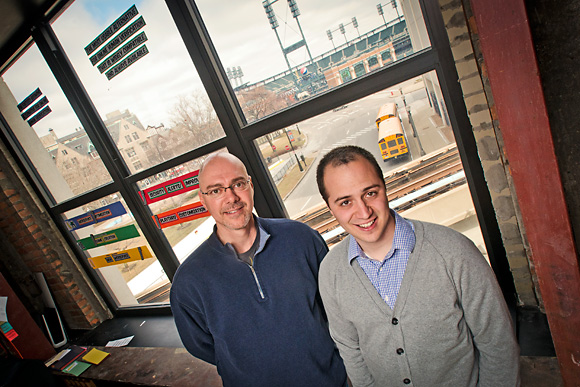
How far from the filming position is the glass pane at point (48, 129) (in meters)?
2.70

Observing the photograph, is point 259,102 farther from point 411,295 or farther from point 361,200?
point 411,295

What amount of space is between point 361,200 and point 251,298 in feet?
2.65

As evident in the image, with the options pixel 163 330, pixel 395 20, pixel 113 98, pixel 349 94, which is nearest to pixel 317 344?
pixel 349 94

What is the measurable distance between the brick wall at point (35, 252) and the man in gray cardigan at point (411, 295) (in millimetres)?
3306

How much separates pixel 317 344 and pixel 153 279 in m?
2.18

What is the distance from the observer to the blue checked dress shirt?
3.40 ft

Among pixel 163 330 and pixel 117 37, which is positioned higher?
pixel 117 37

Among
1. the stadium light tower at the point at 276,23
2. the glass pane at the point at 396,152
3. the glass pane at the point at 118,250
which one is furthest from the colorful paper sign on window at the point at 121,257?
the stadium light tower at the point at 276,23

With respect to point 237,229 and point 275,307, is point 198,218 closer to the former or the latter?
point 237,229

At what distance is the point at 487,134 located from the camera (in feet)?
4.74

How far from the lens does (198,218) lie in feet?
7.91

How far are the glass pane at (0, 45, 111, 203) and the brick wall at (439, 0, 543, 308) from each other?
2853mm

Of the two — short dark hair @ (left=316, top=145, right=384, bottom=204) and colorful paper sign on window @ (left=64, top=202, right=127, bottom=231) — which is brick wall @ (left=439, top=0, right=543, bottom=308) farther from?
colorful paper sign on window @ (left=64, top=202, right=127, bottom=231)

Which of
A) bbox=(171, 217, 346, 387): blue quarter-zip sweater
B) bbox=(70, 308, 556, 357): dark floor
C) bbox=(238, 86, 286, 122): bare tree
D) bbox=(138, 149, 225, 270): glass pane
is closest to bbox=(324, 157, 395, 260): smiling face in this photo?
bbox=(171, 217, 346, 387): blue quarter-zip sweater
